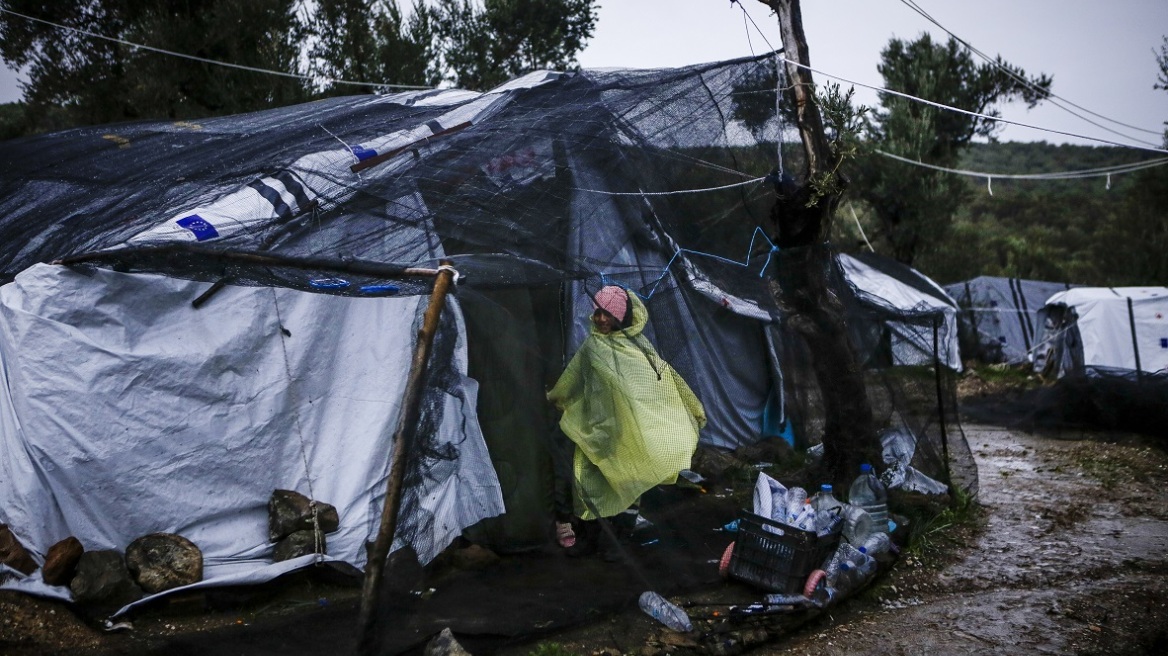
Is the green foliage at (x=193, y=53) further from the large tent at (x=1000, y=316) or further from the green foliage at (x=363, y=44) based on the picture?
the large tent at (x=1000, y=316)

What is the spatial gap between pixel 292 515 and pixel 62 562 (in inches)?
47.3

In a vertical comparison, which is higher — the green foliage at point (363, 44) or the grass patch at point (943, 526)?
the green foliage at point (363, 44)

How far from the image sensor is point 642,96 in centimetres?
585

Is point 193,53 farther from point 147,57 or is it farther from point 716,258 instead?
point 716,258

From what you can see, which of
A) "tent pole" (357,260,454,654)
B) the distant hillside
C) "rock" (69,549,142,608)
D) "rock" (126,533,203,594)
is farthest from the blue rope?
the distant hillside

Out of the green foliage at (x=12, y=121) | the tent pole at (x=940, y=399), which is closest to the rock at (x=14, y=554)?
the tent pole at (x=940, y=399)

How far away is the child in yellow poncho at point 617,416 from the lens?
485cm

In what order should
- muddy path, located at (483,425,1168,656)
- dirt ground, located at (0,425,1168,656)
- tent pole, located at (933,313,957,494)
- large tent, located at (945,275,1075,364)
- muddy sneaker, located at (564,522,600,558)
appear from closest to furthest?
dirt ground, located at (0,425,1168,656), muddy path, located at (483,425,1168,656), muddy sneaker, located at (564,522,600,558), tent pole, located at (933,313,957,494), large tent, located at (945,275,1075,364)

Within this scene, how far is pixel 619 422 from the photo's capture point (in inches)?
195

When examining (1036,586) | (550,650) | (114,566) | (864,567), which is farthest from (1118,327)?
(114,566)

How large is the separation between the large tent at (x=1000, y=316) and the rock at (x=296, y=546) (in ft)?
53.0

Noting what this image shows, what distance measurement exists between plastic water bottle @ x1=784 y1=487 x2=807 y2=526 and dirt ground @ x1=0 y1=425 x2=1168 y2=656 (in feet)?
1.76

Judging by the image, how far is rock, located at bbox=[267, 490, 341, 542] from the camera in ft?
16.4

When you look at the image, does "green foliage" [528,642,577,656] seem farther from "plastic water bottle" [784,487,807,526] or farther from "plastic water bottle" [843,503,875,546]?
"plastic water bottle" [843,503,875,546]
